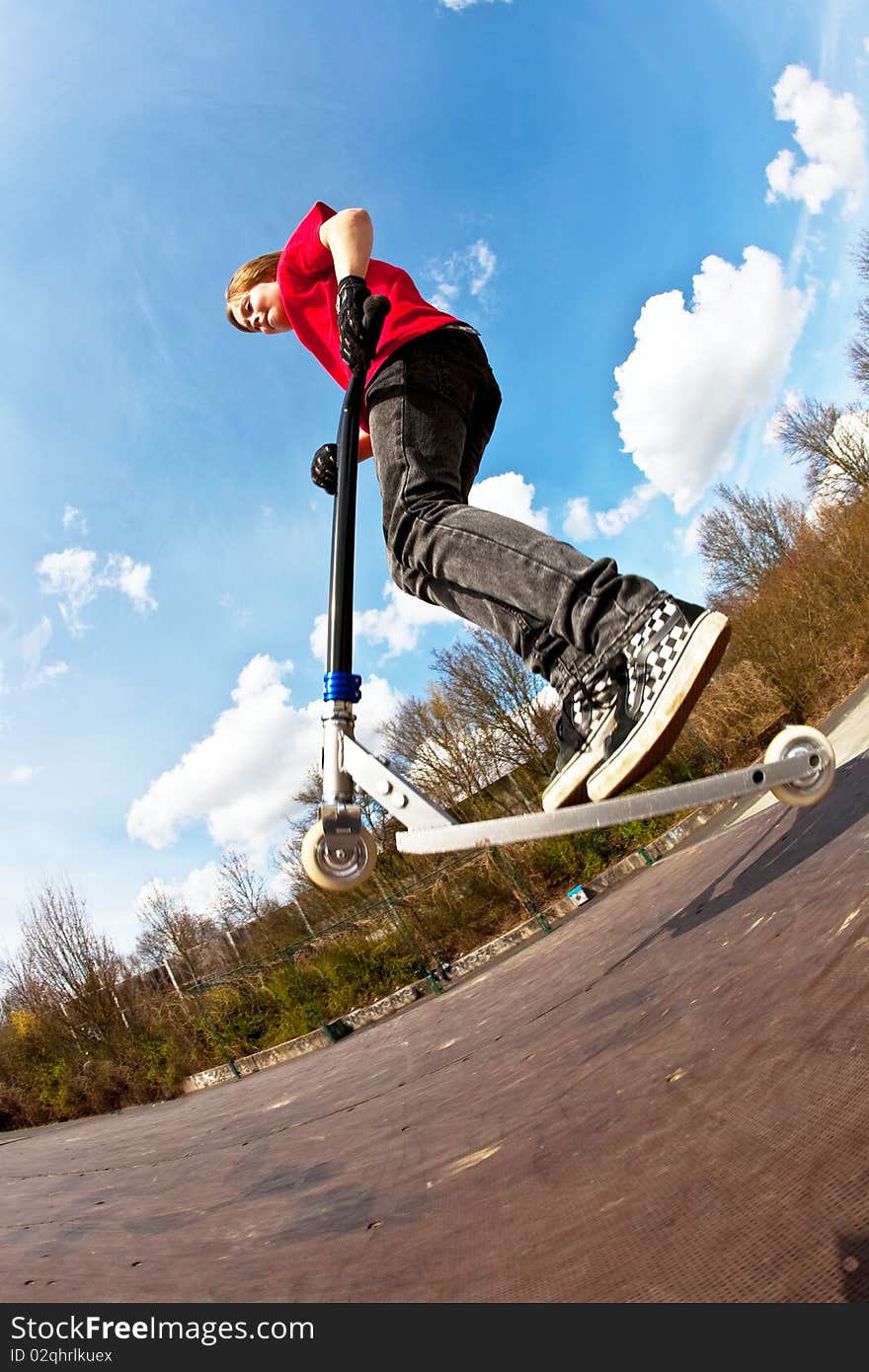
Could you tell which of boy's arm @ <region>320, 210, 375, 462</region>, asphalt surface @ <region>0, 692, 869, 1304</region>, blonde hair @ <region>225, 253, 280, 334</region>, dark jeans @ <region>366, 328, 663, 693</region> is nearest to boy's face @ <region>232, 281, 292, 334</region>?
blonde hair @ <region>225, 253, 280, 334</region>

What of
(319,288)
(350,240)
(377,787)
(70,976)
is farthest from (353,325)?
(70,976)

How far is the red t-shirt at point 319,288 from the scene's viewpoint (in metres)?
1.90

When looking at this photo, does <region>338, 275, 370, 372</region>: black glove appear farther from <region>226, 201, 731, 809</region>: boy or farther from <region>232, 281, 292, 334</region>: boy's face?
<region>232, 281, 292, 334</region>: boy's face

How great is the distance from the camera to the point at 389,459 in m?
1.68

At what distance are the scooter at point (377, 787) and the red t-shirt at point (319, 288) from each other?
317 mm

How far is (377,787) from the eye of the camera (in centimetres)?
142

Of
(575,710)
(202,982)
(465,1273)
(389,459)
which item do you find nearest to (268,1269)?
(465,1273)

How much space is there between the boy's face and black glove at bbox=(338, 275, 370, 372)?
48 cm

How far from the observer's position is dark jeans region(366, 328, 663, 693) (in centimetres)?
140

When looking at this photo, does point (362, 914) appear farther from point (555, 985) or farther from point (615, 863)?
point (555, 985)

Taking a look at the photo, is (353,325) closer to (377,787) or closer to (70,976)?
(377,787)

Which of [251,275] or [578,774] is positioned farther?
[251,275]

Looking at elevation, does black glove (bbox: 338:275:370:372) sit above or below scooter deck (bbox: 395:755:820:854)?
above

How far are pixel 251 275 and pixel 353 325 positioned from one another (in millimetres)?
878
